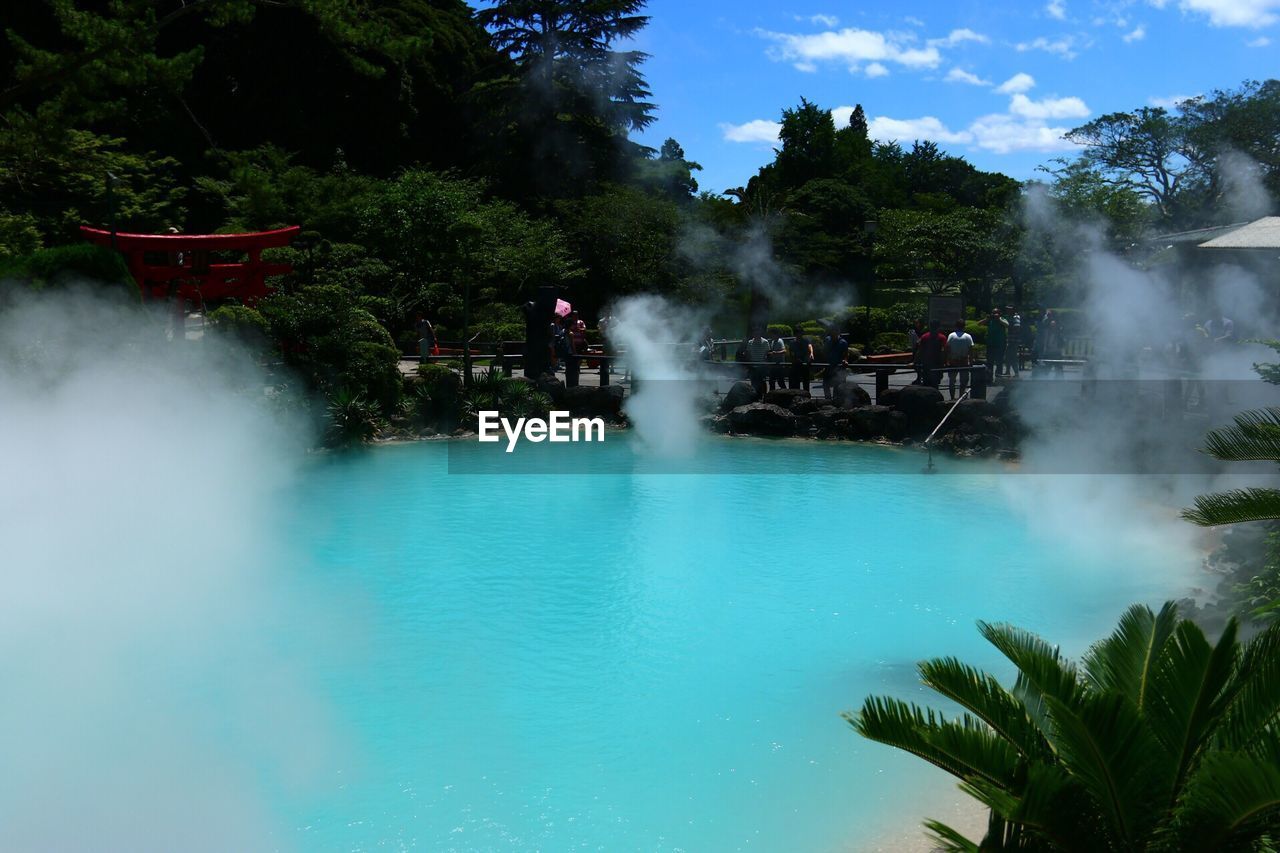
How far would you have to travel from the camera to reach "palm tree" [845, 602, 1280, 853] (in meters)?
3.45

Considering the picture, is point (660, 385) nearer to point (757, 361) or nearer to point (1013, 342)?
point (757, 361)

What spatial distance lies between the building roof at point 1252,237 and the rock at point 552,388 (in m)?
11.7

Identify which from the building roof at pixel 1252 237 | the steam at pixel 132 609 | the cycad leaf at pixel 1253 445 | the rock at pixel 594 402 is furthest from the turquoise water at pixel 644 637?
the building roof at pixel 1252 237

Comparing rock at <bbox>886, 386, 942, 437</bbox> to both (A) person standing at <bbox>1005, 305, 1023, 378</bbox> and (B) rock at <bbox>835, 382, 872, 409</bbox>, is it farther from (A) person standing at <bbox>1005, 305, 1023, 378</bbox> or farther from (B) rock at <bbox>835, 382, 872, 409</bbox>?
(A) person standing at <bbox>1005, 305, 1023, 378</bbox>

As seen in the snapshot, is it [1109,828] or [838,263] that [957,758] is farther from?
[838,263]

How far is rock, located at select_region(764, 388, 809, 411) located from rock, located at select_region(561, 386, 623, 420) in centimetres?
297

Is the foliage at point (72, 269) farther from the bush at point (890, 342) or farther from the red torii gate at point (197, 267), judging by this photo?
the bush at point (890, 342)

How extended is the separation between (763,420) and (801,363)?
1928mm

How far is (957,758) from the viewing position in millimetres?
3777

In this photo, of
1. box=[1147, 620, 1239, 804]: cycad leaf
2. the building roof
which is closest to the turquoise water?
box=[1147, 620, 1239, 804]: cycad leaf

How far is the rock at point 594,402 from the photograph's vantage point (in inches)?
829

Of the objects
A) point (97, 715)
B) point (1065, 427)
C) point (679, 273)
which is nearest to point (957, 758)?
point (97, 715)

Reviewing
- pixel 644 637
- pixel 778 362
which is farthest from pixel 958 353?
pixel 644 637

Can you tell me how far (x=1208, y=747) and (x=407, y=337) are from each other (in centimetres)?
2640
